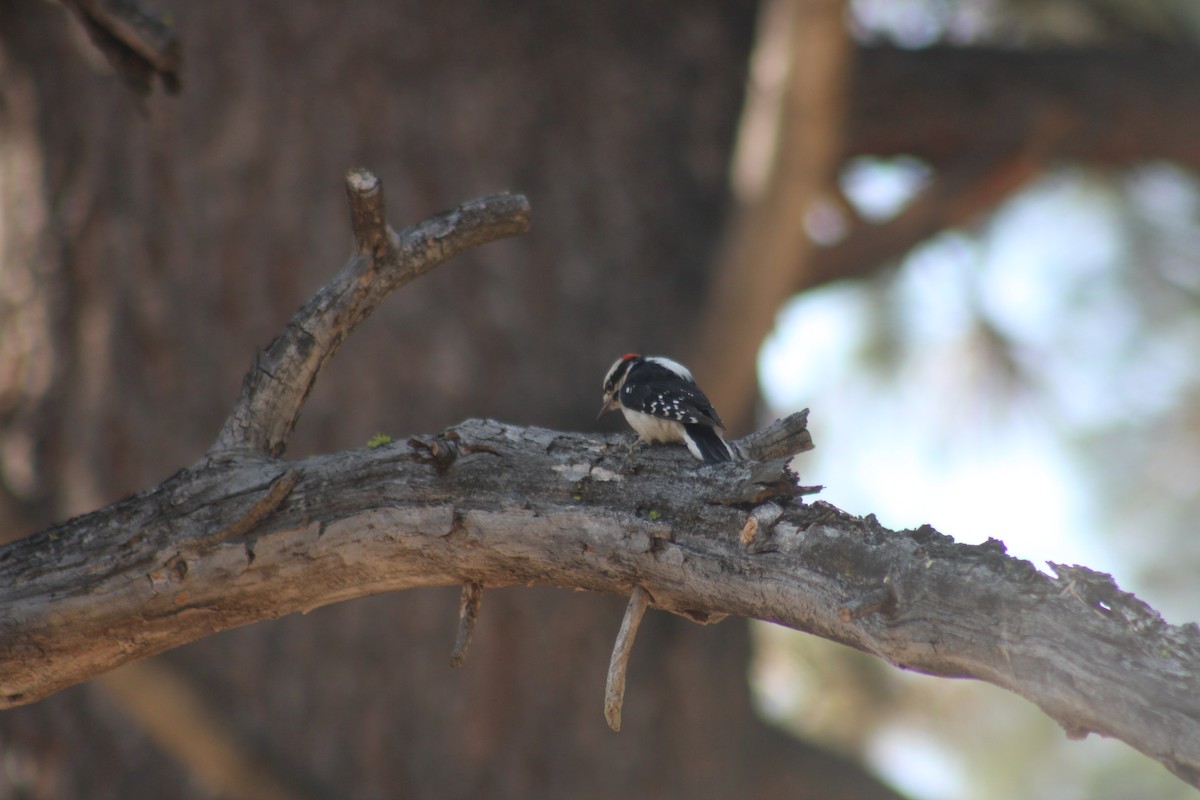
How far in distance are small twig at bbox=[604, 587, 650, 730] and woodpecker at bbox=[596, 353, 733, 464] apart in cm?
40

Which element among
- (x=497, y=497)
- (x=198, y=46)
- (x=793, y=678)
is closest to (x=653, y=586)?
(x=497, y=497)

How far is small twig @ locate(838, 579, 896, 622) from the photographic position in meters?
1.65

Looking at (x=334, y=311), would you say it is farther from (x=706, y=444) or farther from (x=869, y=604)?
(x=869, y=604)

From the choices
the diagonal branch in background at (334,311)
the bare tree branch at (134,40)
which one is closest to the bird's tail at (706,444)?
the diagonal branch in background at (334,311)

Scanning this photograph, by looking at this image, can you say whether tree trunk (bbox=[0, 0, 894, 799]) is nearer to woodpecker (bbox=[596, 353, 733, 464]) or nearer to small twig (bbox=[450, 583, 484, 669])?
woodpecker (bbox=[596, 353, 733, 464])

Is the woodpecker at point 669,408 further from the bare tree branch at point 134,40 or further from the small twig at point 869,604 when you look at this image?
the bare tree branch at point 134,40

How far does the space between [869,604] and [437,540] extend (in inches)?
32.8

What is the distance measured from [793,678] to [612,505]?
586 centimetres

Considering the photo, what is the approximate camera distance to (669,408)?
10.0 ft

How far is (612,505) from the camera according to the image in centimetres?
204

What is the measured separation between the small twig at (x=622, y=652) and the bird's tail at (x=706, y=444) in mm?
297

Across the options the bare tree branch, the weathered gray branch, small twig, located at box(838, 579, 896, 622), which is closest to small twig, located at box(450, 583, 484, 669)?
the weathered gray branch

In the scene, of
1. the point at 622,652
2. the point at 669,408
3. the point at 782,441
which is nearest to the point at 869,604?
the point at 622,652

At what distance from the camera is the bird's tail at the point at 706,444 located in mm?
2314
